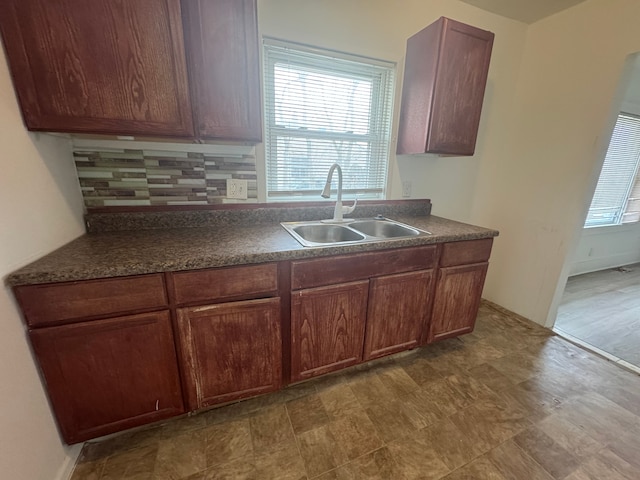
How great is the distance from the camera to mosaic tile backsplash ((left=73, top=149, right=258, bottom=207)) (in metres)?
1.38

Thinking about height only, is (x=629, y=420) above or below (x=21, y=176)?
below

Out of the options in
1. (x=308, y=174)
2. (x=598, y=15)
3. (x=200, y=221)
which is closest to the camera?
(x=200, y=221)

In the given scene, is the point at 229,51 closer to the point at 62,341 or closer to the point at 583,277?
the point at 62,341

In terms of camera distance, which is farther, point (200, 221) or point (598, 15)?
A: point (598, 15)

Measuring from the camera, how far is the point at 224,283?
1142 mm

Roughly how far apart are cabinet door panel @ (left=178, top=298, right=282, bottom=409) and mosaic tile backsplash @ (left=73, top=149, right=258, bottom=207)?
76 centimetres

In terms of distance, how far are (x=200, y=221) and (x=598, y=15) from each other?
295 cm

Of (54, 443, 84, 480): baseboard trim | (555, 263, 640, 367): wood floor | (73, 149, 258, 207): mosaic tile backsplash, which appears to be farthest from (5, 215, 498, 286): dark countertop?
(555, 263, 640, 367): wood floor

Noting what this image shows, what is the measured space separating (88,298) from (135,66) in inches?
37.2

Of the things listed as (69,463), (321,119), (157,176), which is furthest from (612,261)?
(69,463)

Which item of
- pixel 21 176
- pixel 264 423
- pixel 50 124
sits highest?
pixel 50 124

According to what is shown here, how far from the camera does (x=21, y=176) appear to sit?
37.6 inches

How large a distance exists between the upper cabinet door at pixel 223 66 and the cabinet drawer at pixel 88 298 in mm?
732

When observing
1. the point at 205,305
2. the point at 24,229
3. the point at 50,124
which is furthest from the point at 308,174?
the point at 24,229
